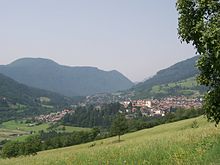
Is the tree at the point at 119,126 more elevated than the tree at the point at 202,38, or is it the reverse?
the tree at the point at 202,38

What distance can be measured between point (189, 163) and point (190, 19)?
701 cm

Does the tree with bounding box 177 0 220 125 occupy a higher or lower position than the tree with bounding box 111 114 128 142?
higher

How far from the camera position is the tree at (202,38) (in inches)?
620

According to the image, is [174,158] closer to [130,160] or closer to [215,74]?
[130,160]

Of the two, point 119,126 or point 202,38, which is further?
point 119,126

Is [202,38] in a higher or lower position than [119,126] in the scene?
higher

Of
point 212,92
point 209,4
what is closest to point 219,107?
point 212,92

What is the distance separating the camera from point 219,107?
17125 millimetres

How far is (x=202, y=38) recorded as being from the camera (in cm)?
1536

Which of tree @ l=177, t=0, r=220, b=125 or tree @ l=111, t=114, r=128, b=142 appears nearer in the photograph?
tree @ l=177, t=0, r=220, b=125

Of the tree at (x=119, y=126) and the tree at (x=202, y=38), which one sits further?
the tree at (x=119, y=126)

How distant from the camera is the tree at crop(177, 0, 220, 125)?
1574cm

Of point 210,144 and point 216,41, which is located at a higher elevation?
point 216,41

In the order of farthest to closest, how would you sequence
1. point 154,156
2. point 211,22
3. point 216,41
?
1. point 154,156
2. point 211,22
3. point 216,41
